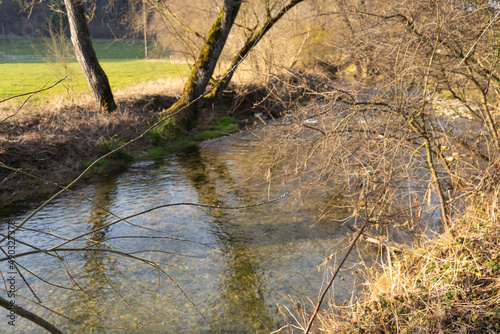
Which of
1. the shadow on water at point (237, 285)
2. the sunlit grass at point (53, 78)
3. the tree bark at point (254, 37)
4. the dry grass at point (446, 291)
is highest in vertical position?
the tree bark at point (254, 37)

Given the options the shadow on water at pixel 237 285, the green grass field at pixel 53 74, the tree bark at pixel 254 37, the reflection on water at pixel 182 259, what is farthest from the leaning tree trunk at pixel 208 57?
the shadow on water at pixel 237 285

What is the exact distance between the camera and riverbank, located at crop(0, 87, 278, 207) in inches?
326

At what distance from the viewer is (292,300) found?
444 centimetres

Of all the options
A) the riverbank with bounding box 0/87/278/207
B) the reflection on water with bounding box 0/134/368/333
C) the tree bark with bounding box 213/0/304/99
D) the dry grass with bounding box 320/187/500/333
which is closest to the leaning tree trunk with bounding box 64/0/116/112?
the riverbank with bounding box 0/87/278/207

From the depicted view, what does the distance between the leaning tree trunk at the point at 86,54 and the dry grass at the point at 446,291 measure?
987 cm

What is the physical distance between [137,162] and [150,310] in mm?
6483

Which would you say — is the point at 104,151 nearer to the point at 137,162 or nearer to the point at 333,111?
the point at 137,162

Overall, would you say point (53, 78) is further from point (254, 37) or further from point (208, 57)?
point (254, 37)

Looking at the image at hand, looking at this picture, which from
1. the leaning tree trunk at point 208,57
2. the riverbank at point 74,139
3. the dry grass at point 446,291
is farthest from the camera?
the leaning tree trunk at point 208,57

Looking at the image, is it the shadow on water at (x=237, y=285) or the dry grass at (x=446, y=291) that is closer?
the dry grass at (x=446, y=291)

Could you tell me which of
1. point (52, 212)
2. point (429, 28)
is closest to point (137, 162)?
point (52, 212)

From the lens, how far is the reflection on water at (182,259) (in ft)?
14.7

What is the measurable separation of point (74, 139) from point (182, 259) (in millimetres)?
5675

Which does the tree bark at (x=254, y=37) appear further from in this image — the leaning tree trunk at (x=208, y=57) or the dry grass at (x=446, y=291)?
the dry grass at (x=446, y=291)
